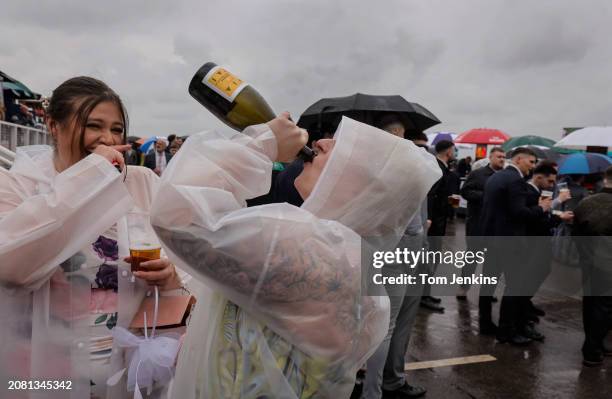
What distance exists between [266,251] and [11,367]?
102 cm

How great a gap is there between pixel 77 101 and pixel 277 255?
3.65ft

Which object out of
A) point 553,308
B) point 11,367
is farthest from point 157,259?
point 553,308

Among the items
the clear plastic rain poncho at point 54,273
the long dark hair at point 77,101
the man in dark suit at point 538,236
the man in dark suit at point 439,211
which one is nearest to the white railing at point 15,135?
the long dark hair at point 77,101

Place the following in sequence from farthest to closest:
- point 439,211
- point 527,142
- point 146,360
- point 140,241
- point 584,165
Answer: point 527,142
point 584,165
point 439,211
point 140,241
point 146,360

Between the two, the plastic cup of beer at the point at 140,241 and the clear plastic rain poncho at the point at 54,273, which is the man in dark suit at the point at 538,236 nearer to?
the plastic cup of beer at the point at 140,241

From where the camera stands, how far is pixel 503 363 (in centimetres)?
424

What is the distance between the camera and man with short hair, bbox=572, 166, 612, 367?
162 inches

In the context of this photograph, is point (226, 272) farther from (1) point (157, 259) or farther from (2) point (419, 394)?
(2) point (419, 394)

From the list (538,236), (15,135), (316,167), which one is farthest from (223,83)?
(15,135)

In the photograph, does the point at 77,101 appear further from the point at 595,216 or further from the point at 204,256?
the point at 595,216

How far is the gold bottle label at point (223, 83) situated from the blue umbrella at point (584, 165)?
5873 millimetres

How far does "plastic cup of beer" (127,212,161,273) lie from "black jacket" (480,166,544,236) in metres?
3.78

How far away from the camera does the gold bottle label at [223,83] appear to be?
1.59 meters

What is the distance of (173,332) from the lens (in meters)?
1.54
